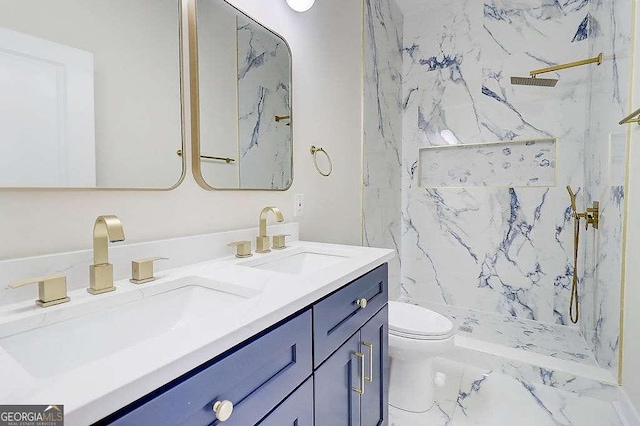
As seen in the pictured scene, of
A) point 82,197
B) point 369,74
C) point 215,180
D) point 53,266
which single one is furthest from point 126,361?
point 369,74

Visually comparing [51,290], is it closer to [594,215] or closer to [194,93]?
[194,93]

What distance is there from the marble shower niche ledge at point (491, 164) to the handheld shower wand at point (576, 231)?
25cm

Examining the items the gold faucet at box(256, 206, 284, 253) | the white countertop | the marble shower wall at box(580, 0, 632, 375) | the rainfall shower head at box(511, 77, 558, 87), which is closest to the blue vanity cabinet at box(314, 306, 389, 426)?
the white countertop

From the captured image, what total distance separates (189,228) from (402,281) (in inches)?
93.9

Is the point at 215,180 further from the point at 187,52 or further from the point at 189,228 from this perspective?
the point at 187,52

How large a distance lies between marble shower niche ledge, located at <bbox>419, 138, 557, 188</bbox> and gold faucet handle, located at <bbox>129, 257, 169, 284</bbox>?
8.40 feet

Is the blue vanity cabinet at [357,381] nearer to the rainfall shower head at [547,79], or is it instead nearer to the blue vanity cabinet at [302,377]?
the blue vanity cabinet at [302,377]

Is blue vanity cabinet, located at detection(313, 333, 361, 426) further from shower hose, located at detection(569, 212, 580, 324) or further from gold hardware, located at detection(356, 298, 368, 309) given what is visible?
Result: shower hose, located at detection(569, 212, 580, 324)

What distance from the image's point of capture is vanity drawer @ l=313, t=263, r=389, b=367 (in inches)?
34.6

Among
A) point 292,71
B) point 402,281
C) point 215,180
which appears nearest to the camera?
point 215,180

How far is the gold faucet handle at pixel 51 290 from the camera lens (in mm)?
713

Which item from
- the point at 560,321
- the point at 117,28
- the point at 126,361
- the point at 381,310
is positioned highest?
the point at 117,28

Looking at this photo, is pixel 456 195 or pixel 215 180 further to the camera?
pixel 456 195

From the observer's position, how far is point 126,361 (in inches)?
18.7
